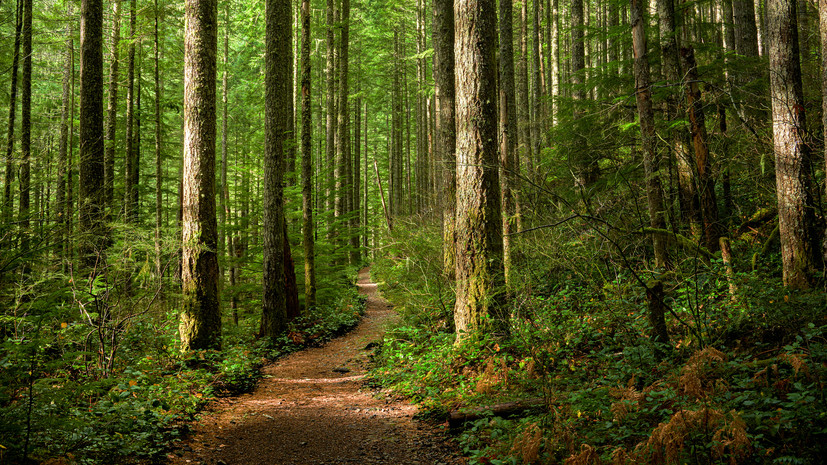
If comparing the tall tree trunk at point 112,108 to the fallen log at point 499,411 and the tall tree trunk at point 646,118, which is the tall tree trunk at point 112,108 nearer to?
the fallen log at point 499,411

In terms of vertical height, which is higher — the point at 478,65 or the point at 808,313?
the point at 478,65

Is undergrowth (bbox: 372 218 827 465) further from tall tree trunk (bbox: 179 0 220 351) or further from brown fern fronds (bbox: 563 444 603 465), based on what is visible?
tall tree trunk (bbox: 179 0 220 351)

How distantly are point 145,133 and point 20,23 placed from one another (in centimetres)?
775

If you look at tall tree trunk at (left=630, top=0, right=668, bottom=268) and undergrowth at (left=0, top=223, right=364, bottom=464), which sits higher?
tall tree trunk at (left=630, top=0, right=668, bottom=268)

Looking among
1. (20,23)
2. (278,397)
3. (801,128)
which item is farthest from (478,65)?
(20,23)

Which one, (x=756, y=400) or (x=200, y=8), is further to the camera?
(x=200, y=8)

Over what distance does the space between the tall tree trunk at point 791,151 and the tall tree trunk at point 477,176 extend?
372cm

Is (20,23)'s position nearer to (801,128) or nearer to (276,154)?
(276,154)

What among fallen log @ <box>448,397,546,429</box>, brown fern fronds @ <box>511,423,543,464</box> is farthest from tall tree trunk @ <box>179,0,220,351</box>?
brown fern fronds @ <box>511,423,543,464</box>

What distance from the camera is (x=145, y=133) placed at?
57.7ft

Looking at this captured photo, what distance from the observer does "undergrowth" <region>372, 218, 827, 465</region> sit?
3.31 meters

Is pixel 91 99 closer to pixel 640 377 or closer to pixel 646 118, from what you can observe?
pixel 646 118

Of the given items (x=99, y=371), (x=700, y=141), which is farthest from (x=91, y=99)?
(x=700, y=141)

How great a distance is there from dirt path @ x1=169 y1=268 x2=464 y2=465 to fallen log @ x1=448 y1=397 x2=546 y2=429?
260 millimetres
